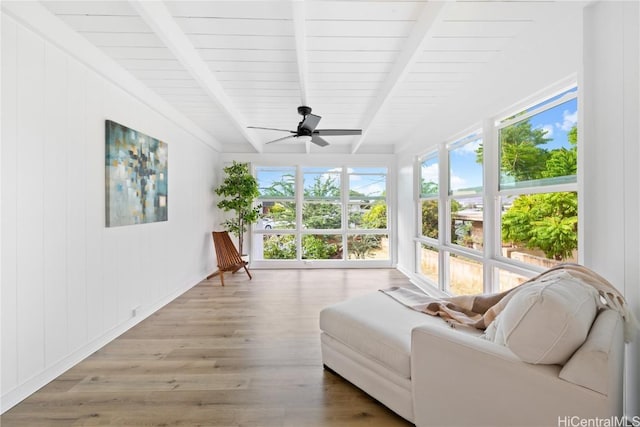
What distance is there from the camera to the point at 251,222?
18.0 feet

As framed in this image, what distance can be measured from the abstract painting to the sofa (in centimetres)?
238

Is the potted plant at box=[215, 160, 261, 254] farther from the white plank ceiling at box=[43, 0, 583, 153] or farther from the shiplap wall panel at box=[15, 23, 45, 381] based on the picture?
the shiplap wall panel at box=[15, 23, 45, 381]

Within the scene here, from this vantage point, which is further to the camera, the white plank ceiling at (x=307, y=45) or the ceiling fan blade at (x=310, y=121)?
the ceiling fan blade at (x=310, y=121)

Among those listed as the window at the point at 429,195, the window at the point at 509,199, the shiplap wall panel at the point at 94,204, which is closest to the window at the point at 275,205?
the window at the point at 429,195

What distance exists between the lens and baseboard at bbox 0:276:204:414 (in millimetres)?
1782

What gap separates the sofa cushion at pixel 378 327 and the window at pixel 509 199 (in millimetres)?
1049

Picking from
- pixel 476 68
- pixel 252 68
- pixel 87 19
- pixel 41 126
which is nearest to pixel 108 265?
pixel 41 126

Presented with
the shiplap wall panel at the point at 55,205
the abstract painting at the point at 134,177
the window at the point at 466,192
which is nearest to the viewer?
the shiplap wall panel at the point at 55,205

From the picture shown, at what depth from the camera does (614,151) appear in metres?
1.56

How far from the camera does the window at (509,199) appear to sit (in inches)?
80.0

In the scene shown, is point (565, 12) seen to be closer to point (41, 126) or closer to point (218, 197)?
point (41, 126)

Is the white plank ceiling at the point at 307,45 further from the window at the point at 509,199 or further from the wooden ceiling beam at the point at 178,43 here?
the window at the point at 509,199

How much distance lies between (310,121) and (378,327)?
2.27m

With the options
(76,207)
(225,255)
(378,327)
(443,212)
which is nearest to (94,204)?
(76,207)
